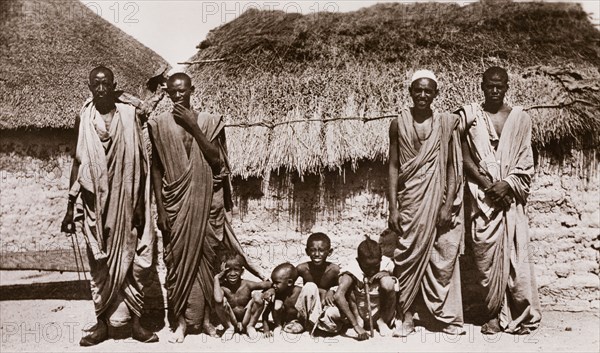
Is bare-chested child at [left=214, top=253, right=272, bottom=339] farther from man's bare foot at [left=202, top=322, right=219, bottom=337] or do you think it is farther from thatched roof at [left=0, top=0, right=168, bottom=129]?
thatched roof at [left=0, top=0, right=168, bottom=129]

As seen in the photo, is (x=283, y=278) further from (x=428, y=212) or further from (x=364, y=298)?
(x=428, y=212)

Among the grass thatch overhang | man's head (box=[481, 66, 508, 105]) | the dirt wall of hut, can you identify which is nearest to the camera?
man's head (box=[481, 66, 508, 105])

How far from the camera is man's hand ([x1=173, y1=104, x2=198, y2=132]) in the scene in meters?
5.64

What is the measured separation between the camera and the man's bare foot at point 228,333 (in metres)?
5.58

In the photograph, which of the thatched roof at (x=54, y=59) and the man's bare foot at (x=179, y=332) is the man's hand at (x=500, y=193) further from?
the thatched roof at (x=54, y=59)

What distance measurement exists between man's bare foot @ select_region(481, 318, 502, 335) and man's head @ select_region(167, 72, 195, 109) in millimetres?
3392

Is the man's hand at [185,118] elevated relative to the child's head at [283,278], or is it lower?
elevated

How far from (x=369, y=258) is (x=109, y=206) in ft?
A: 7.80

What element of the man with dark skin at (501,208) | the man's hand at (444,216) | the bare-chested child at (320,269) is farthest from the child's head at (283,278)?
the man with dark skin at (501,208)

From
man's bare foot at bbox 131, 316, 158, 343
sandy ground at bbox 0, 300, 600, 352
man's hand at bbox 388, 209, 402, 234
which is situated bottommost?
sandy ground at bbox 0, 300, 600, 352

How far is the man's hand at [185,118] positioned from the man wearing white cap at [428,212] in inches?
73.2

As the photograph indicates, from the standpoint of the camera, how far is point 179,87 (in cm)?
559

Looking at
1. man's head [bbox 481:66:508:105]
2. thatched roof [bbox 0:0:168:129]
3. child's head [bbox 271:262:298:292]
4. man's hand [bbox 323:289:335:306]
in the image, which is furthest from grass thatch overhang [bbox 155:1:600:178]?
thatched roof [bbox 0:0:168:129]

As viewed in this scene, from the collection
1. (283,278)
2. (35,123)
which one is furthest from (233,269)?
(35,123)
